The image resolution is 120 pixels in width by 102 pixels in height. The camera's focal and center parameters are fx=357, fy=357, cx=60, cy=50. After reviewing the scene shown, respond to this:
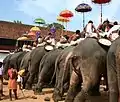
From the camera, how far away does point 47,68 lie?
1243cm

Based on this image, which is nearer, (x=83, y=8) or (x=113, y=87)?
(x=113, y=87)

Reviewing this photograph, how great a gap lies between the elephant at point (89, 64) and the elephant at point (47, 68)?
3.82 metres

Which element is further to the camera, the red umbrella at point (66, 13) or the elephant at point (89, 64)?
the red umbrella at point (66, 13)

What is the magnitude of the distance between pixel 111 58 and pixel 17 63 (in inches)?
467

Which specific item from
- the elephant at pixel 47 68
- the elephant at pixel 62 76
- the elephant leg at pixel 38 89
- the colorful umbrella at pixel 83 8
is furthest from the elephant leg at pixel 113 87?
the colorful umbrella at pixel 83 8

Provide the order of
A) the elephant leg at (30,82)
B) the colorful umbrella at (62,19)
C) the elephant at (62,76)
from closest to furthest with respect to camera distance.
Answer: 1. the elephant at (62,76)
2. the elephant leg at (30,82)
3. the colorful umbrella at (62,19)

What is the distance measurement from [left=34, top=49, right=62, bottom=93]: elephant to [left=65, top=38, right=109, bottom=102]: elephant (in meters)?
3.82

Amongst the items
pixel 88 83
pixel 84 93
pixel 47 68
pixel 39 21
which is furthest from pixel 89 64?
pixel 39 21

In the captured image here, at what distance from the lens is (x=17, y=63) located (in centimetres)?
1862

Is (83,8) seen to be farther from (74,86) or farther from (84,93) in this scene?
(84,93)

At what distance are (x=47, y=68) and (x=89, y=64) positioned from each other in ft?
14.8

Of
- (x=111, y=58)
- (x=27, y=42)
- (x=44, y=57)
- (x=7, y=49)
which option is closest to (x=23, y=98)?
(x=44, y=57)

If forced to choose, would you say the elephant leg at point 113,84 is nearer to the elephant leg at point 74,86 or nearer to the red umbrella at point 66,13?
the elephant leg at point 74,86

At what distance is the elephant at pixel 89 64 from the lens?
8.01 metres
